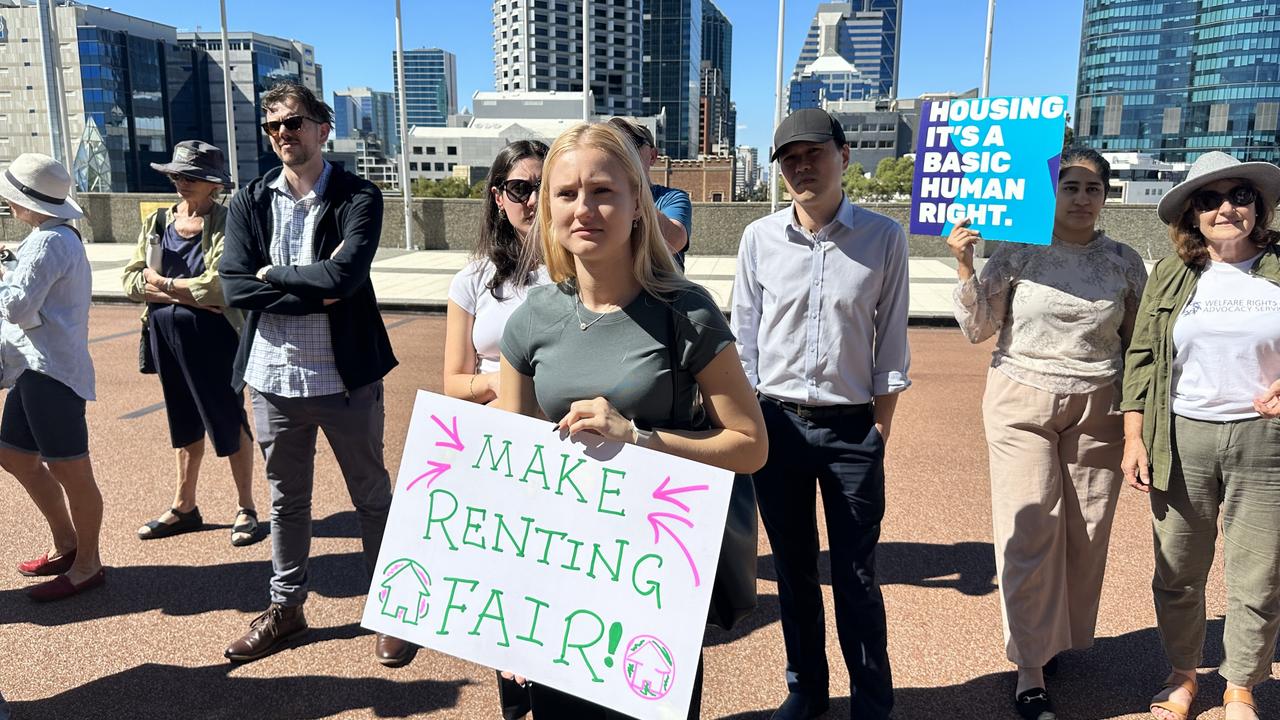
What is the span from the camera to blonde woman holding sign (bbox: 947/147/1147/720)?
309cm

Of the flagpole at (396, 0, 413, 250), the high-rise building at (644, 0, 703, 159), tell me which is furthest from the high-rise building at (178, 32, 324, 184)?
the flagpole at (396, 0, 413, 250)

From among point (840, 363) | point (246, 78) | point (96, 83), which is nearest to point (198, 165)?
point (840, 363)

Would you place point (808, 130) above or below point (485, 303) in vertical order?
above

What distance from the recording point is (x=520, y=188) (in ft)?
9.54

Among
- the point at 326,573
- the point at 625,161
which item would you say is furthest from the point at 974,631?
the point at 326,573

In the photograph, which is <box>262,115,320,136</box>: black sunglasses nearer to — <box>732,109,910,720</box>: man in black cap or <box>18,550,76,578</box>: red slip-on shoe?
<box>732,109,910,720</box>: man in black cap

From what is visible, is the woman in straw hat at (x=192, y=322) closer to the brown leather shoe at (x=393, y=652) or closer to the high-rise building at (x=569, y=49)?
the brown leather shoe at (x=393, y=652)

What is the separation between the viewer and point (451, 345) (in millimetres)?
3078

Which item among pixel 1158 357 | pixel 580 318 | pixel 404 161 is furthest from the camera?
pixel 404 161

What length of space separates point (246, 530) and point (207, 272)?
146cm

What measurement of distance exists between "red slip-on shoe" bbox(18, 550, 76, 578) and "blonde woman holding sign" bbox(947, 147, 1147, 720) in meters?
4.41

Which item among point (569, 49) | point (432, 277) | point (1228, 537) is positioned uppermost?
point (569, 49)

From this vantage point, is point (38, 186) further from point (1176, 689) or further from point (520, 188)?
point (1176, 689)

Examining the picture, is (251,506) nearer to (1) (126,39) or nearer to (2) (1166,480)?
(2) (1166,480)
